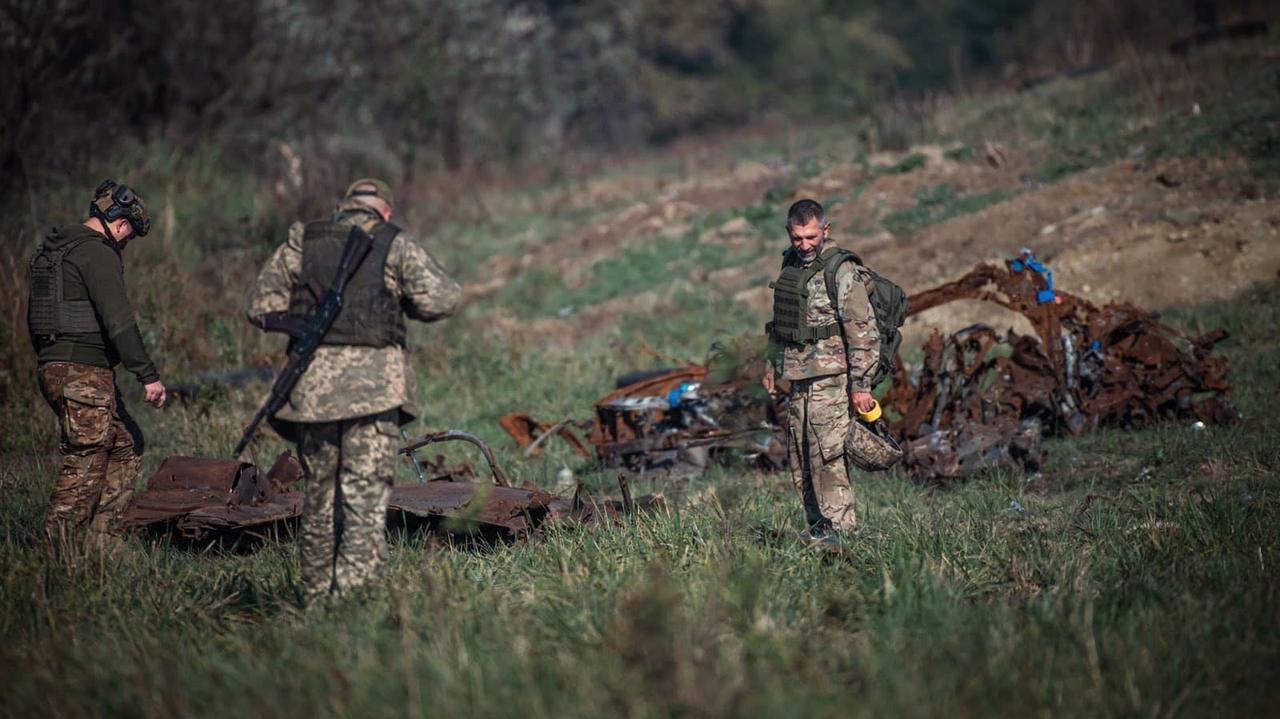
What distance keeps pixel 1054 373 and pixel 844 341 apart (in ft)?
9.62

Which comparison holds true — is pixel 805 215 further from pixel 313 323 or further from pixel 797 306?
pixel 313 323

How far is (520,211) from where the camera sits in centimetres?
2094

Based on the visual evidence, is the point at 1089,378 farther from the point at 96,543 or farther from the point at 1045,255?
the point at 96,543

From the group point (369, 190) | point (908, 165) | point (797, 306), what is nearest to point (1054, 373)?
point (797, 306)

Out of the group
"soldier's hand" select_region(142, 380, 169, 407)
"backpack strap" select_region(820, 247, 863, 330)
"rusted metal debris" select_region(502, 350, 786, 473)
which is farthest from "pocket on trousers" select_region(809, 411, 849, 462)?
"soldier's hand" select_region(142, 380, 169, 407)

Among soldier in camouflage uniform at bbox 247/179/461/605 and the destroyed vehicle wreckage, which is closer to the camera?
soldier in camouflage uniform at bbox 247/179/461/605

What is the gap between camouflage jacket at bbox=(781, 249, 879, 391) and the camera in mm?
5695

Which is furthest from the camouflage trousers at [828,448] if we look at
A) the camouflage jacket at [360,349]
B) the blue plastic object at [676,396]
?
the blue plastic object at [676,396]

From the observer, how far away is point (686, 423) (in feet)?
26.9

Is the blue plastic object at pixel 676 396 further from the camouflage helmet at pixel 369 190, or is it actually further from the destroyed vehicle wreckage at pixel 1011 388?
the camouflage helmet at pixel 369 190

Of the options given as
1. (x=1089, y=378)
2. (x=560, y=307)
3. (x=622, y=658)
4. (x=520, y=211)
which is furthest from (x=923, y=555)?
(x=520, y=211)

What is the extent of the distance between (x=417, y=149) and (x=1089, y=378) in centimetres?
1816

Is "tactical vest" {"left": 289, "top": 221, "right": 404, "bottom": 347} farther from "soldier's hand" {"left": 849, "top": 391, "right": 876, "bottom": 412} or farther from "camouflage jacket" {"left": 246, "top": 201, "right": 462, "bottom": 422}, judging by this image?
"soldier's hand" {"left": 849, "top": 391, "right": 876, "bottom": 412}

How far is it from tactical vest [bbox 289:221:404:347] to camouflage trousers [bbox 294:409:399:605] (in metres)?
0.36
